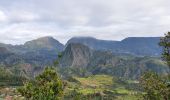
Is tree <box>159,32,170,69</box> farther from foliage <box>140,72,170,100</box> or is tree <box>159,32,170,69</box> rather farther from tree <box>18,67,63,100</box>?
tree <box>18,67,63,100</box>

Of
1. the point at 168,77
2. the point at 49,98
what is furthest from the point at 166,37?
the point at 49,98

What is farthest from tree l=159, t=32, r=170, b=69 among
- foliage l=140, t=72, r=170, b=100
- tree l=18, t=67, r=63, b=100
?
tree l=18, t=67, r=63, b=100

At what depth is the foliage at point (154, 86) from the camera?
6694 cm

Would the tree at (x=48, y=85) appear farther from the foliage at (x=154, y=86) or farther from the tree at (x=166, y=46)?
the tree at (x=166, y=46)

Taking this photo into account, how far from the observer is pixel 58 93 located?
9969 cm

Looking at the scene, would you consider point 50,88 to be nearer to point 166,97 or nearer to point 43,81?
point 43,81

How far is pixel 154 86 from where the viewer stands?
71.5 metres

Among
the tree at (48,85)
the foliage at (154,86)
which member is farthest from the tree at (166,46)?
the tree at (48,85)

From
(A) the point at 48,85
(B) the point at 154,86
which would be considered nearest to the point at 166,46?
(B) the point at 154,86

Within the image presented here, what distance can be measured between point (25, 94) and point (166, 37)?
5694 cm

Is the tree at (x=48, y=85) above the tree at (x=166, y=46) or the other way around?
the other way around

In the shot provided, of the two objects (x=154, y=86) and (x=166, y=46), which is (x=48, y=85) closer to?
(x=154, y=86)

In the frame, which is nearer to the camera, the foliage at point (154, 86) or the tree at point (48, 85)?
the foliage at point (154, 86)

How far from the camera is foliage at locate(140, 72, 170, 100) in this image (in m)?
66.9
